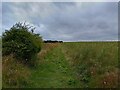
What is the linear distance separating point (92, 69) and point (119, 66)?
144 centimetres

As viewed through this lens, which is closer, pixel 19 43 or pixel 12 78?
pixel 12 78

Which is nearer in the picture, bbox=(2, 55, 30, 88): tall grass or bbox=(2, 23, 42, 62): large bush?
bbox=(2, 55, 30, 88): tall grass

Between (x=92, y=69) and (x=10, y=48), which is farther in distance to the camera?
(x=10, y=48)

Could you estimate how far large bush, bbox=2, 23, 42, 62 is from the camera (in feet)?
58.6

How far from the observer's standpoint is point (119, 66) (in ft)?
41.2

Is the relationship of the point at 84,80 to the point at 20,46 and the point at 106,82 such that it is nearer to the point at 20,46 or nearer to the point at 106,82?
the point at 106,82

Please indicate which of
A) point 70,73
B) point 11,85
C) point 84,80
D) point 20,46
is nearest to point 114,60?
point 84,80

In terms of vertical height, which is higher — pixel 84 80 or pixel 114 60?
pixel 114 60

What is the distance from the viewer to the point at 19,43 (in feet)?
60.3

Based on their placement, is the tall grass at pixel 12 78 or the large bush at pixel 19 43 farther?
the large bush at pixel 19 43

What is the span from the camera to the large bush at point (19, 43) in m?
17.9

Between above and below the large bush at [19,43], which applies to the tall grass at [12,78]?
below

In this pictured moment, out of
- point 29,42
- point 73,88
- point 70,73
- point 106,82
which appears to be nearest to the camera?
point 106,82

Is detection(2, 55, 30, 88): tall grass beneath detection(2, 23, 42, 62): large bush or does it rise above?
beneath
